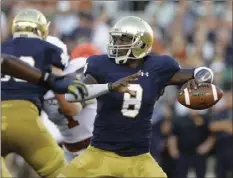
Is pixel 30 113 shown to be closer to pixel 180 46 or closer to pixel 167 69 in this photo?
pixel 167 69

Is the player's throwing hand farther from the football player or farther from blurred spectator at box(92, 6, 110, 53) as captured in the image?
blurred spectator at box(92, 6, 110, 53)

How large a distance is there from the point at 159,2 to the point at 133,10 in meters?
0.50

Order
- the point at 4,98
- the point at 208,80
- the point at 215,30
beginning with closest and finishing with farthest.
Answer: the point at 208,80
the point at 4,98
the point at 215,30

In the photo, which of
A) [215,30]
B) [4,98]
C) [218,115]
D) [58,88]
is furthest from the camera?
[215,30]

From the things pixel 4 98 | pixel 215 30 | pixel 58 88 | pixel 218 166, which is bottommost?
pixel 218 166

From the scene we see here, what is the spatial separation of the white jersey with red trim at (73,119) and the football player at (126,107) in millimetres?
1193

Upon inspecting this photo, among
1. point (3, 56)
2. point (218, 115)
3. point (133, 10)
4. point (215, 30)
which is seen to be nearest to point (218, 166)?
point (218, 115)

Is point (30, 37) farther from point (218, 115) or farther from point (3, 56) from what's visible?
point (218, 115)

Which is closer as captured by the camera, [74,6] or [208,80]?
[208,80]

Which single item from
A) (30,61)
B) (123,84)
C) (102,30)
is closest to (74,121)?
(30,61)

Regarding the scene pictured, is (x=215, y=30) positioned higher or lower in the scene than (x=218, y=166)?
higher

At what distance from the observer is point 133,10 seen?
14453 mm

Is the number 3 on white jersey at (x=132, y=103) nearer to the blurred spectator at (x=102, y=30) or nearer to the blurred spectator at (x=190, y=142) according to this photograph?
the blurred spectator at (x=190, y=142)

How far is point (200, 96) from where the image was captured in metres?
6.88
